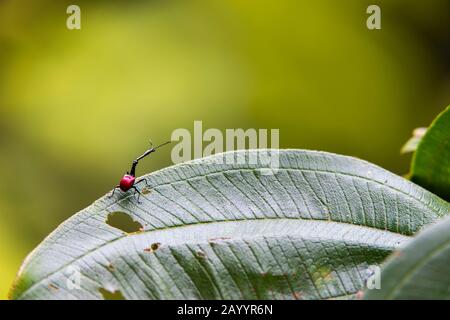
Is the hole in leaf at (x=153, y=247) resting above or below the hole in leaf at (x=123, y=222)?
below

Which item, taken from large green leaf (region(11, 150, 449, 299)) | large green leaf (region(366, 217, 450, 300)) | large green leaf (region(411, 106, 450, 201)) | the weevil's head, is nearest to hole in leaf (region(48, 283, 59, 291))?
large green leaf (region(11, 150, 449, 299))

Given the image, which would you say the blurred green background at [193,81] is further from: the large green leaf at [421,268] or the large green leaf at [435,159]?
the large green leaf at [421,268]

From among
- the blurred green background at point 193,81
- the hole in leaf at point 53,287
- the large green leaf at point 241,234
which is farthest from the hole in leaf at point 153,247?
the blurred green background at point 193,81

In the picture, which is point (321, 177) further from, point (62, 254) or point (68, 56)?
point (68, 56)

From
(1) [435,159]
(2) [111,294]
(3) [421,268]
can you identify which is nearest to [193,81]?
(1) [435,159]

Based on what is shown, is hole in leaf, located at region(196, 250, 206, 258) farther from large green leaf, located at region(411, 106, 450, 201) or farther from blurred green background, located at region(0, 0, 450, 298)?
blurred green background, located at region(0, 0, 450, 298)

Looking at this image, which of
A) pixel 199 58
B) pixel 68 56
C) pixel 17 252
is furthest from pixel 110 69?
pixel 17 252
